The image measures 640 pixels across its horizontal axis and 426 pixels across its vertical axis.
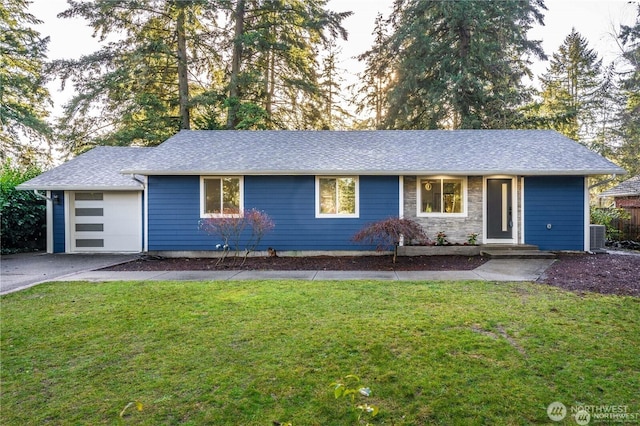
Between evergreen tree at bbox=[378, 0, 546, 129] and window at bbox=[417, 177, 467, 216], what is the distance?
8.06 m

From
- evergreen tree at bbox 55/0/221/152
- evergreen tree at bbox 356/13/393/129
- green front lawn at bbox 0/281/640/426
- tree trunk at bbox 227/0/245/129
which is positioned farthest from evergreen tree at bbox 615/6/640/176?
evergreen tree at bbox 55/0/221/152

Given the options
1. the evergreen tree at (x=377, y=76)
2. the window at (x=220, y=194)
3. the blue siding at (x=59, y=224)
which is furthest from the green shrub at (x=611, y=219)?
the blue siding at (x=59, y=224)

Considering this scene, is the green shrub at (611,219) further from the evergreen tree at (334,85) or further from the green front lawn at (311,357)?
the evergreen tree at (334,85)

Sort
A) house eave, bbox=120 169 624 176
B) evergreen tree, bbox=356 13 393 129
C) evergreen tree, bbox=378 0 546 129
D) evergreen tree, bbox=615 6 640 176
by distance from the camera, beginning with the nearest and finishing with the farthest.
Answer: house eave, bbox=120 169 624 176, evergreen tree, bbox=615 6 640 176, evergreen tree, bbox=378 0 546 129, evergreen tree, bbox=356 13 393 129

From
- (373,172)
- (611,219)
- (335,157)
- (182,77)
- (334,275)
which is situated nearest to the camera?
(334,275)

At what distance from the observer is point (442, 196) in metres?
10.3

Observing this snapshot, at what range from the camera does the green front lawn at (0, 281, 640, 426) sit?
250 centimetres

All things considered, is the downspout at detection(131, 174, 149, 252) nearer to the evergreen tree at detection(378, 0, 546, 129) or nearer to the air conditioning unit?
the evergreen tree at detection(378, 0, 546, 129)

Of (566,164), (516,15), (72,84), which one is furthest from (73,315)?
(516,15)

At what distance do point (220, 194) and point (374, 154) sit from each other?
5015 mm

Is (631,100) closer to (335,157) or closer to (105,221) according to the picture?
(335,157)

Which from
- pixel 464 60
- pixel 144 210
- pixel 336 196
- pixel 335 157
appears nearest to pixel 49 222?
pixel 144 210

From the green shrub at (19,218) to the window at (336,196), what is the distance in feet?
32.3

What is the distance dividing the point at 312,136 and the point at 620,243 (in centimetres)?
1263
